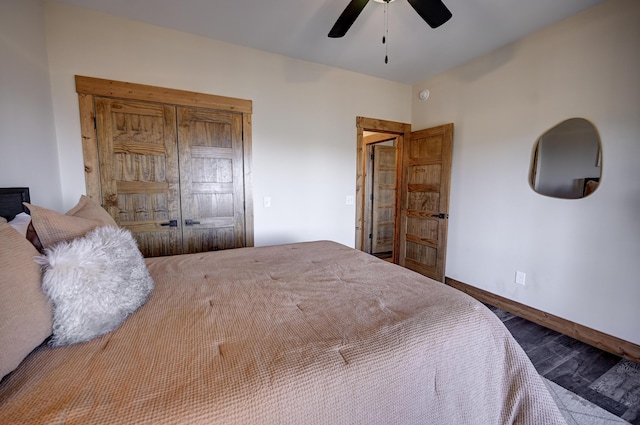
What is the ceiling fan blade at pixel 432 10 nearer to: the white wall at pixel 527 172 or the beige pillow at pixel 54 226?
the white wall at pixel 527 172

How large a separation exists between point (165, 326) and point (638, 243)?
3.02m

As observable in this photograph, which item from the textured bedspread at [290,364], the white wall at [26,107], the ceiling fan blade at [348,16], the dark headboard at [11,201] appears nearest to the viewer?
the textured bedspread at [290,364]

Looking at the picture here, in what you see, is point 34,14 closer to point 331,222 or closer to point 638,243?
point 331,222

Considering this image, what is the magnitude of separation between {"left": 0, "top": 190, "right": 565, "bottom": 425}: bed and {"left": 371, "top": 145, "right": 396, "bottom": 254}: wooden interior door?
11.9 feet

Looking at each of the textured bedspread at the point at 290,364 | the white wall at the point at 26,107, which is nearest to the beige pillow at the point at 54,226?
the textured bedspread at the point at 290,364

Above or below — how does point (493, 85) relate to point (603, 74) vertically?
above

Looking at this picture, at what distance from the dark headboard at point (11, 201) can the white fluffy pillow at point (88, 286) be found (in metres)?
0.86

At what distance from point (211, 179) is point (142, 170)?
1.93ft

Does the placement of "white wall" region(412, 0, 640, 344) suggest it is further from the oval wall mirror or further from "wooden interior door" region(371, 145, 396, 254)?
"wooden interior door" region(371, 145, 396, 254)

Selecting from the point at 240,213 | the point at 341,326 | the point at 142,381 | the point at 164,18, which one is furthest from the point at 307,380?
the point at 164,18

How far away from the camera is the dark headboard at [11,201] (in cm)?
139

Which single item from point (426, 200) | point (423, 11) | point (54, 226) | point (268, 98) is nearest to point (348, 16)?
point (423, 11)

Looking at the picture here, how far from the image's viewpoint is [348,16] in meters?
1.82

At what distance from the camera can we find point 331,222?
3.37 meters
